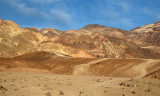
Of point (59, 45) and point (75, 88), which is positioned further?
point (59, 45)

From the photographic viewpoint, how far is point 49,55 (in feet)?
166

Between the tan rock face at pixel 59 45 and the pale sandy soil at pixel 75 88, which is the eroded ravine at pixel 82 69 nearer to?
the pale sandy soil at pixel 75 88

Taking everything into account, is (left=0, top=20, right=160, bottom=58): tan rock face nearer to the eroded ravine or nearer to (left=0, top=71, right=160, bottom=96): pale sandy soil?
the eroded ravine

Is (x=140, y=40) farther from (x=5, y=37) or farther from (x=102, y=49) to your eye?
(x=5, y=37)

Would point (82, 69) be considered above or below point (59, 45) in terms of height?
below

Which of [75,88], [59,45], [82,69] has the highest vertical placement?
[59,45]

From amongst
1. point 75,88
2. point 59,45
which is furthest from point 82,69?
point 59,45

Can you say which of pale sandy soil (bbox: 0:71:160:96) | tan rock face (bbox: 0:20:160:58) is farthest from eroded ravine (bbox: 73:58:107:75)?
tan rock face (bbox: 0:20:160:58)

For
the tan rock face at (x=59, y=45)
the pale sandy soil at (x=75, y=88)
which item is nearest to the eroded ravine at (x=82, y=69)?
the pale sandy soil at (x=75, y=88)

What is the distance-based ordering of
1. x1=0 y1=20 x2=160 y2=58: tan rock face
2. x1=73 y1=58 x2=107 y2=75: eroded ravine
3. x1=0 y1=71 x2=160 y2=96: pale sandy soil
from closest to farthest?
x1=0 y1=71 x2=160 y2=96: pale sandy soil
x1=73 y1=58 x2=107 y2=75: eroded ravine
x1=0 y1=20 x2=160 y2=58: tan rock face

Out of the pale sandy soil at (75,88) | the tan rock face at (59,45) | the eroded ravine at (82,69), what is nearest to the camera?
the pale sandy soil at (75,88)

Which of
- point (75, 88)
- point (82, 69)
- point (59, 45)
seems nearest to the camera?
point (75, 88)

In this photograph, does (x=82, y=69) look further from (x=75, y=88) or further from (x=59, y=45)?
(x=59, y=45)

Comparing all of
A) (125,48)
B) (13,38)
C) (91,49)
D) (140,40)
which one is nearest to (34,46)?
(13,38)
